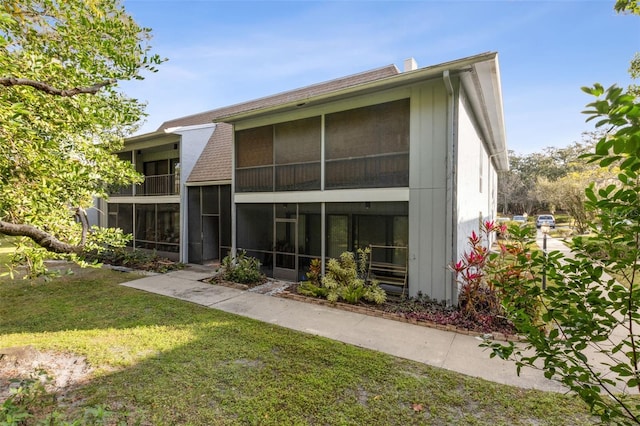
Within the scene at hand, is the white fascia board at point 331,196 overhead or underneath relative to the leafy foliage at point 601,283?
overhead

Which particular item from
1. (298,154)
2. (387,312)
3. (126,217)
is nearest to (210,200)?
(298,154)

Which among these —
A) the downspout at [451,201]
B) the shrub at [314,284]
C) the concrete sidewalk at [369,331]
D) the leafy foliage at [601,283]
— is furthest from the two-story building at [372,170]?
the leafy foliage at [601,283]

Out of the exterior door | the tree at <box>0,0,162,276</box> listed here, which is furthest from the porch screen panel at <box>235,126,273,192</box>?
the tree at <box>0,0,162,276</box>

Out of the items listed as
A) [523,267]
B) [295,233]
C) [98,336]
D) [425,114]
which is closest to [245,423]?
[523,267]

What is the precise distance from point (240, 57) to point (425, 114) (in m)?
6.76

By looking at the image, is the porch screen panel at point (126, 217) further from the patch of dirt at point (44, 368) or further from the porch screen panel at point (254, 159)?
the patch of dirt at point (44, 368)

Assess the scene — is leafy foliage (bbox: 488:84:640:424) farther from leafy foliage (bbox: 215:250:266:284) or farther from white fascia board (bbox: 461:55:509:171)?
leafy foliage (bbox: 215:250:266:284)

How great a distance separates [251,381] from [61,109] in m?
4.54

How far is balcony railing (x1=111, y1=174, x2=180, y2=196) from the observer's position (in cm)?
1371

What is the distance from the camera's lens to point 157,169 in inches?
605

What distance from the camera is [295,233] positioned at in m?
9.58

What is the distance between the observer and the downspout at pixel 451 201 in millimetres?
6910

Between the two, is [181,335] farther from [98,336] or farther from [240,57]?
[240,57]

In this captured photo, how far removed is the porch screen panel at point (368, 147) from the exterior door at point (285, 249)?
2.01 meters
